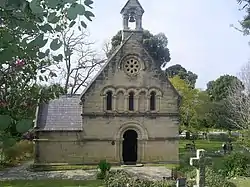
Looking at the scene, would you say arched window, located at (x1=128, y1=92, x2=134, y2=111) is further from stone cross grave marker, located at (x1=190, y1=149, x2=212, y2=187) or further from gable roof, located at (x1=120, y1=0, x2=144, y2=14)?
stone cross grave marker, located at (x1=190, y1=149, x2=212, y2=187)

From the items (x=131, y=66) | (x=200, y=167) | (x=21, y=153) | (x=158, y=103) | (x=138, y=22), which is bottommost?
(x=21, y=153)

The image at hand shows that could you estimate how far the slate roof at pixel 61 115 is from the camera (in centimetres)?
2797

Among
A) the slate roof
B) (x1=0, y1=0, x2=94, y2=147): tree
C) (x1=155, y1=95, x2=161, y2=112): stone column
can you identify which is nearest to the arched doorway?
(x1=155, y1=95, x2=161, y2=112): stone column

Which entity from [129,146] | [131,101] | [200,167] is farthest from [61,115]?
[200,167]

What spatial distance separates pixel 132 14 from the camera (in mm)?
30797

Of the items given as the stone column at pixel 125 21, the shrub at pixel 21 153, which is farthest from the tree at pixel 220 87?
the stone column at pixel 125 21

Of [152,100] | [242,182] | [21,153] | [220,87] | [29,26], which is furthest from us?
[220,87]

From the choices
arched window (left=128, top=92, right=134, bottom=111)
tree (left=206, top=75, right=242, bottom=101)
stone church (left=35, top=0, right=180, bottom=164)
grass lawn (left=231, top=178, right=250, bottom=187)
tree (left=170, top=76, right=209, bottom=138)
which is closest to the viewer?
grass lawn (left=231, top=178, right=250, bottom=187)

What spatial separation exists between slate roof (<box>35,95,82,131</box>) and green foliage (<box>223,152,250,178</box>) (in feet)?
33.6

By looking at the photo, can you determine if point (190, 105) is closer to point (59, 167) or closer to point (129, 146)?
point (129, 146)

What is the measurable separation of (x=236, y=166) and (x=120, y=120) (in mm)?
8611

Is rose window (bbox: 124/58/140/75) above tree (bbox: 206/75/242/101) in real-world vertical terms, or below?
below

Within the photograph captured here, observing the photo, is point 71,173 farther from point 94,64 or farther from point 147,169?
point 94,64

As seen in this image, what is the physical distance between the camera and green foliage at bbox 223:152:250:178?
23000mm
